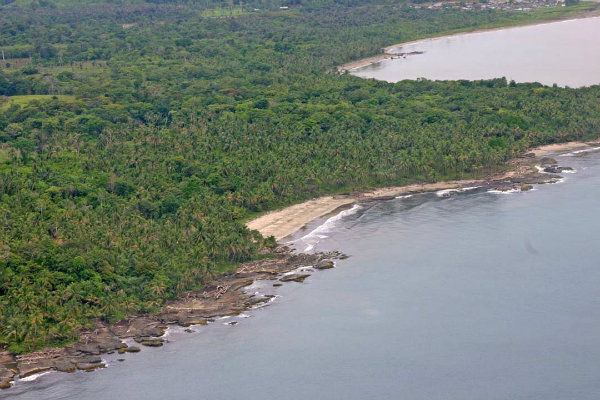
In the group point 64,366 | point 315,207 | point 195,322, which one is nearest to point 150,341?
point 195,322

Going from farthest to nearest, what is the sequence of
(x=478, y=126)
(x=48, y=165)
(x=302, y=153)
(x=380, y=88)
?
1. (x=380, y=88)
2. (x=478, y=126)
3. (x=302, y=153)
4. (x=48, y=165)

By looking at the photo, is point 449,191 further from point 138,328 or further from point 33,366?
point 33,366

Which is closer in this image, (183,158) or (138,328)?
(138,328)

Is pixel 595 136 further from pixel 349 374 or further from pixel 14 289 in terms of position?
pixel 14 289

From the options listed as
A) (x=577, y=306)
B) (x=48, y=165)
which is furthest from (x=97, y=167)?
(x=577, y=306)

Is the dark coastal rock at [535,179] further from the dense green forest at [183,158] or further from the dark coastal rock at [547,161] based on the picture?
the dark coastal rock at [547,161]
